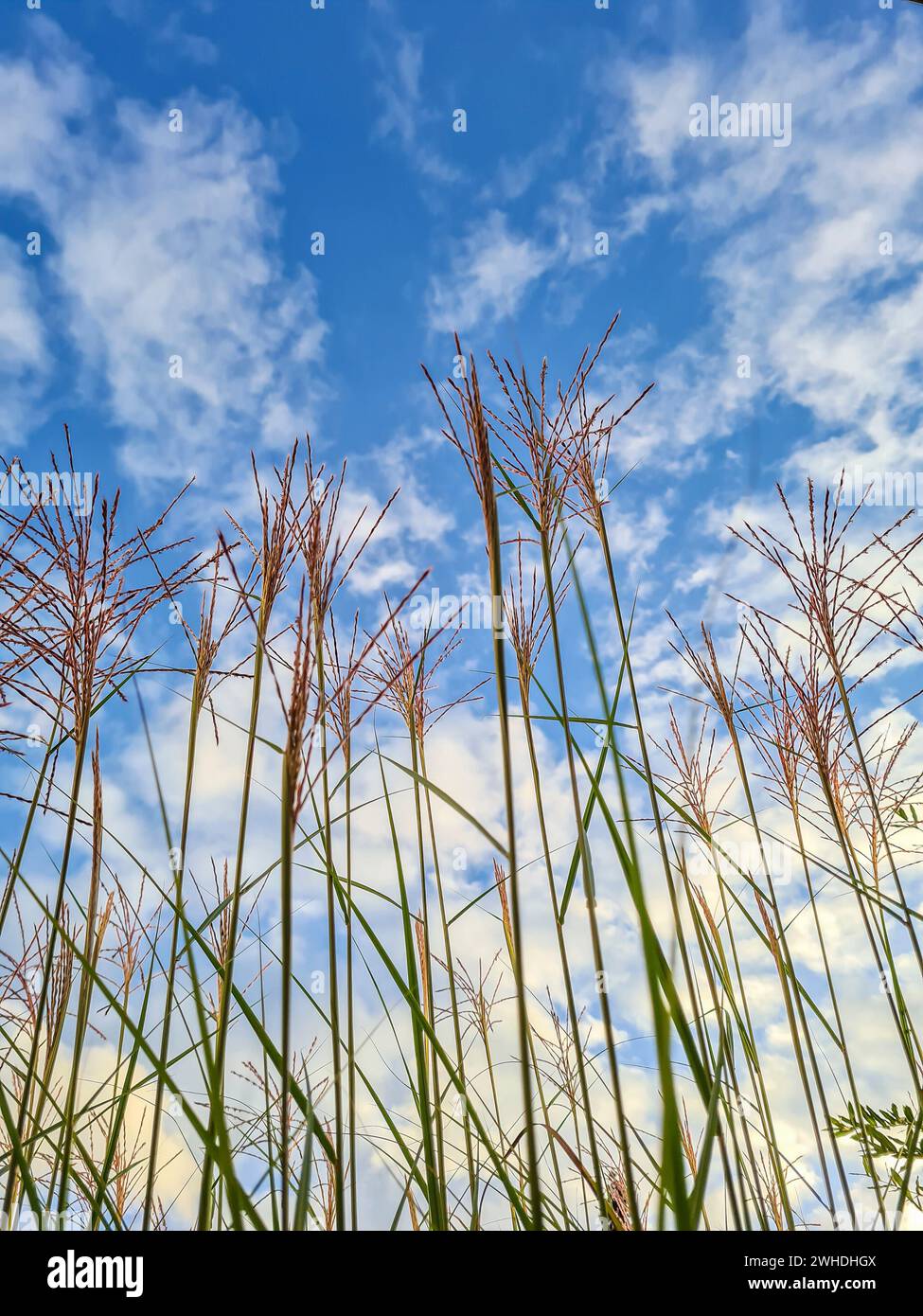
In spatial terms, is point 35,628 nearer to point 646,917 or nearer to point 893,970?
point 646,917

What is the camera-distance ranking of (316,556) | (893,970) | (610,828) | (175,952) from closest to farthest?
(610,828) → (316,556) → (175,952) → (893,970)

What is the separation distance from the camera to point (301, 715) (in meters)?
0.75

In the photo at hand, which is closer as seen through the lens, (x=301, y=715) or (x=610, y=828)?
(x=301, y=715)

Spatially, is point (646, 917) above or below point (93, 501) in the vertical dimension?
below
